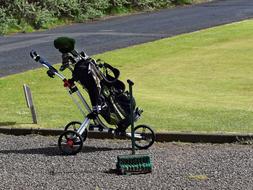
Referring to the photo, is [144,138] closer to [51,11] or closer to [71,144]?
[71,144]

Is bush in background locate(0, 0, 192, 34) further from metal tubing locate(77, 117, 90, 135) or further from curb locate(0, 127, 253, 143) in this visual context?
metal tubing locate(77, 117, 90, 135)

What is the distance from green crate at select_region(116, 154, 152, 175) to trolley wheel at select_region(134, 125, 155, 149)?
1209 mm

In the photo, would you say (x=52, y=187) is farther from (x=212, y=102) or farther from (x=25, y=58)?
(x=25, y=58)

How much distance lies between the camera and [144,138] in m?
9.27

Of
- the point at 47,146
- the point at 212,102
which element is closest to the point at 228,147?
the point at 47,146

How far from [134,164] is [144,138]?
137 centimetres

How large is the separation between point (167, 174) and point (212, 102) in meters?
5.41

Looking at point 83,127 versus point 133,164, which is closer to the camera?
point 133,164

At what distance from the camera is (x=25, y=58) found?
20344mm

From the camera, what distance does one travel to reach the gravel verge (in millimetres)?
7441

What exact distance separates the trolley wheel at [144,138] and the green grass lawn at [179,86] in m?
0.88

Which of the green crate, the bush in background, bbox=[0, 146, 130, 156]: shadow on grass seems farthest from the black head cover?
the bush in background

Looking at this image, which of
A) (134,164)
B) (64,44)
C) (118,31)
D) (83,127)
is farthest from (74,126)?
(118,31)

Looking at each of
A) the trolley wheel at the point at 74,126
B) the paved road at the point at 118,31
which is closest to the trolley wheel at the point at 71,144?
the trolley wheel at the point at 74,126
